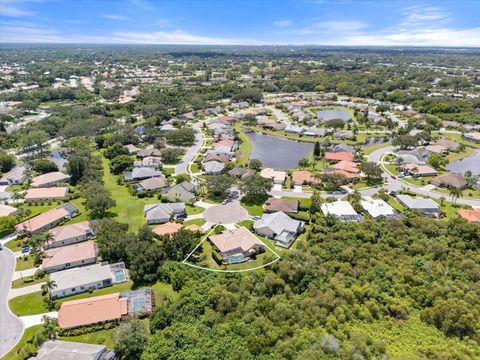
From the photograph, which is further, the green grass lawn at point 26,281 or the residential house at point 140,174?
the residential house at point 140,174

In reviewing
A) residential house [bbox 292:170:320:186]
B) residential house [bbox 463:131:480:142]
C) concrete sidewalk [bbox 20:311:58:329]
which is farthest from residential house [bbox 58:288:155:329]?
residential house [bbox 463:131:480:142]

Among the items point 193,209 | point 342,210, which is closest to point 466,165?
point 342,210

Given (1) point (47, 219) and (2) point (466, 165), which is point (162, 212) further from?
(2) point (466, 165)

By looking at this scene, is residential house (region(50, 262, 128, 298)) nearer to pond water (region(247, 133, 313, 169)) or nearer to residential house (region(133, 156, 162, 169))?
residential house (region(133, 156, 162, 169))

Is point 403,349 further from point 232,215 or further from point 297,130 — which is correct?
point 297,130

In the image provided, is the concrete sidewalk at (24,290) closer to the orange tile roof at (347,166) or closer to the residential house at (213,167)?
the residential house at (213,167)

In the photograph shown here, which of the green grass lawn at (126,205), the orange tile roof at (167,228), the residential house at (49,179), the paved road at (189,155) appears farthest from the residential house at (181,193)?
the residential house at (49,179)

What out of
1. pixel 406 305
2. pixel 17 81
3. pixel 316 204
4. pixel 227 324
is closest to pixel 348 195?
pixel 316 204

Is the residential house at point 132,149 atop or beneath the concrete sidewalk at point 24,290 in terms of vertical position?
atop
